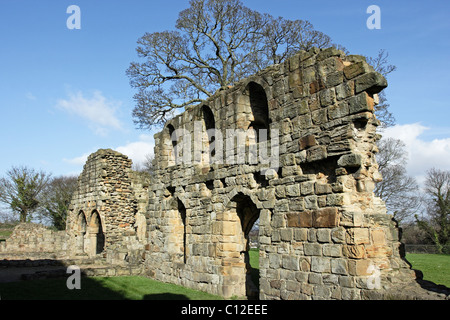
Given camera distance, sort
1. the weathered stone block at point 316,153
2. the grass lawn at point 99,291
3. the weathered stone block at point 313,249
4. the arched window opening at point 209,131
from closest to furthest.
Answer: the weathered stone block at point 313,249, the weathered stone block at point 316,153, the grass lawn at point 99,291, the arched window opening at point 209,131

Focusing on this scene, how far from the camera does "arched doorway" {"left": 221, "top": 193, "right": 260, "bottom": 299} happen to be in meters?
9.99

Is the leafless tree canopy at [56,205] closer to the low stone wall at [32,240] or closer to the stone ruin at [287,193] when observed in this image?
the low stone wall at [32,240]

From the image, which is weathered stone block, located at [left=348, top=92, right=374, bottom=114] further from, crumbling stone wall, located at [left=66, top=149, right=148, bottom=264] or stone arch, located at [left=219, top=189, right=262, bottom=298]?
crumbling stone wall, located at [left=66, top=149, right=148, bottom=264]

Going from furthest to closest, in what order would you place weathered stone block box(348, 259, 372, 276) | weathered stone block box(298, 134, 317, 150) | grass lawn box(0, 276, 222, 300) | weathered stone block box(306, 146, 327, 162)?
grass lawn box(0, 276, 222, 300) < weathered stone block box(298, 134, 317, 150) < weathered stone block box(306, 146, 327, 162) < weathered stone block box(348, 259, 372, 276)

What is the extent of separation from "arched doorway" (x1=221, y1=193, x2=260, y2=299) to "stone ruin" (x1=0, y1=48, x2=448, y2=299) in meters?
0.03

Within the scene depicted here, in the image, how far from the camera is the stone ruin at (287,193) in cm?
706

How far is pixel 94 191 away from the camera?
20.0 m

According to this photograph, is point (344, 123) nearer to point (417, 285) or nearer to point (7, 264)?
point (417, 285)

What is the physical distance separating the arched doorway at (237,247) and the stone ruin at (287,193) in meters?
0.03

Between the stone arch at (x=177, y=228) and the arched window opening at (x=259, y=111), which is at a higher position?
the arched window opening at (x=259, y=111)
